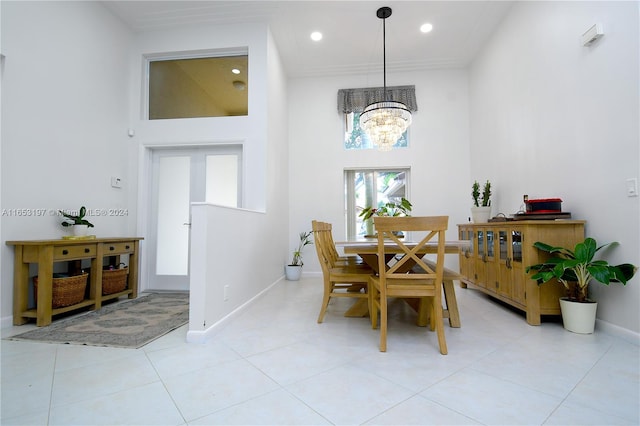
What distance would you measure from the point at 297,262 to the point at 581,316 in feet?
11.9

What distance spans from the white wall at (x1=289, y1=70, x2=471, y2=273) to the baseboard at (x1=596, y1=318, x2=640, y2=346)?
8.47 feet

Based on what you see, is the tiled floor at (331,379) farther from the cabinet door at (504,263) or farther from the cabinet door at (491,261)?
the cabinet door at (491,261)

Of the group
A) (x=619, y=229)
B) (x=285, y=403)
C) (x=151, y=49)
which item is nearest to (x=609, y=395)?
(x=619, y=229)

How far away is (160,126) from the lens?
12.7 feet

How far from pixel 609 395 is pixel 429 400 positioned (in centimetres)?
89

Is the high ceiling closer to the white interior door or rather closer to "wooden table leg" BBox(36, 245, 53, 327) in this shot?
the white interior door

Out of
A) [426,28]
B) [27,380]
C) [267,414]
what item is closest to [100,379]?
[27,380]

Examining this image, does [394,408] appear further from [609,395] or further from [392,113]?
[392,113]

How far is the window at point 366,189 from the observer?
5.11 m

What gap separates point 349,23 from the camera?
3.88 meters

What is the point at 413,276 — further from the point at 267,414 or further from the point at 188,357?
the point at 188,357

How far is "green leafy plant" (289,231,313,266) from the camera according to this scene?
16.0 ft

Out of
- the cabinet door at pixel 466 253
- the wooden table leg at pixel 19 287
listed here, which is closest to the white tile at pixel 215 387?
the wooden table leg at pixel 19 287

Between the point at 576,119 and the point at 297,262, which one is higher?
the point at 576,119
